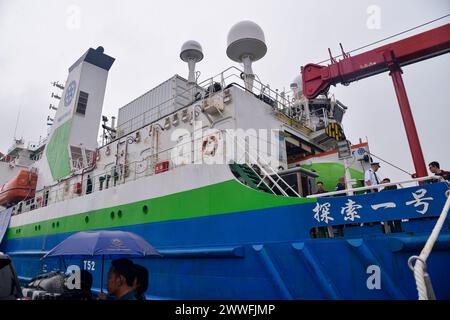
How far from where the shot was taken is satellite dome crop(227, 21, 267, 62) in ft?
32.4

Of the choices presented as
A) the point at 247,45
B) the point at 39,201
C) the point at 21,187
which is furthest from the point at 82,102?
the point at 247,45

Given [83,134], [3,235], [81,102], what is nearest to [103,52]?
[81,102]

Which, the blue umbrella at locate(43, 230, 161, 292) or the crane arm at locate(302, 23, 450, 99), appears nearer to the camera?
the blue umbrella at locate(43, 230, 161, 292)

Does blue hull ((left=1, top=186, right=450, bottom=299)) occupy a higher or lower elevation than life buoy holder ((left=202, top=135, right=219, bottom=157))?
lower

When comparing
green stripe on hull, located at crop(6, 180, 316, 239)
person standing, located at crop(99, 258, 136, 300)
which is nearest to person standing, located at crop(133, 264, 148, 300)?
person standing, located at crop(99, 258, 136, 300)

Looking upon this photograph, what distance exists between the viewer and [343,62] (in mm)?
7297

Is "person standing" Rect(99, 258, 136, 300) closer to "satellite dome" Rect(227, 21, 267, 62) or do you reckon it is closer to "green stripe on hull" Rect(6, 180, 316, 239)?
"green stripe on hull" Rect(6, 180, 316, 239)

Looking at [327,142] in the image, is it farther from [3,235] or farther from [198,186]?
[3,235]

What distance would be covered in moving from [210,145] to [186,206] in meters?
1.68

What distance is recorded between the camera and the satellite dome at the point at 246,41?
9863 mm

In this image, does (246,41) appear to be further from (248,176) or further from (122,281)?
(122,281)

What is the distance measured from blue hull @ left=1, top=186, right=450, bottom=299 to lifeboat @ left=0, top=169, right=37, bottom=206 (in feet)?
38.8

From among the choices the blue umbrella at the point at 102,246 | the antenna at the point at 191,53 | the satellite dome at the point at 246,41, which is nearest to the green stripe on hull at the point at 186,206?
the blue umbrella at the point at 102,246

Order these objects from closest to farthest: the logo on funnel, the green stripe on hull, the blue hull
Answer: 1. the blue hull
2. the green stripe on hull
3. the logo on funnel
